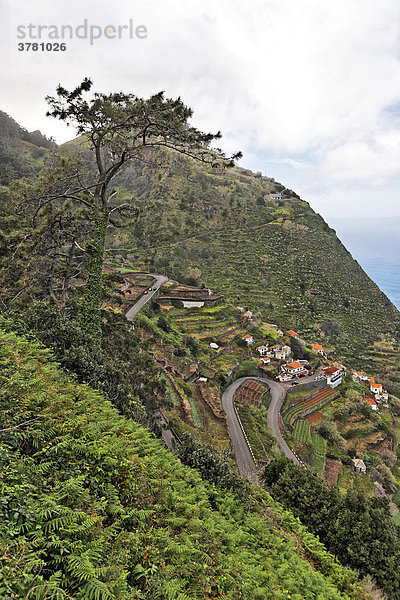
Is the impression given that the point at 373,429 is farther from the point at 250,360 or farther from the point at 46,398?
the point at 46,398

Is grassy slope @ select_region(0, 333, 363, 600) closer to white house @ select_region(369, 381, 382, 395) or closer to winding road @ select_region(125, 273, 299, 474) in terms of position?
winding road @ select_region(125, 273, 299, 474)

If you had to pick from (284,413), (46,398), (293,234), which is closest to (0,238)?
(46,398)

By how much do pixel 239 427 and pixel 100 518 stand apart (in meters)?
22.3

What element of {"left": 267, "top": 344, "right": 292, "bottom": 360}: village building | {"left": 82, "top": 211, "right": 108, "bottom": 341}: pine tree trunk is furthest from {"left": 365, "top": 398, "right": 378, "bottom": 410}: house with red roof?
{"left": 82, "top": 211, "right": 108, "bottom": 341}: pine tree trunk

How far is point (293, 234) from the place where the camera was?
78.0 metres

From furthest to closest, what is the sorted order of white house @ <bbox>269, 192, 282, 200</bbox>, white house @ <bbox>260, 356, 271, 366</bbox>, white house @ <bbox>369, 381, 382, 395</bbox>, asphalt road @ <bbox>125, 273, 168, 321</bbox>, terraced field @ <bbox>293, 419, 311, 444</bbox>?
white house @ <bbox>269, 192, 282, 200</bbox> → white house @ <bbox>369, 381, 382, 395</bbox> → white house @ <bbox>260, 356, 271, 366</bbox> → terraced field @ <bbox>293, 419, 311, 444</bbox> → asphalt road @ <bbox>125, 273, 168, 321</bbox>

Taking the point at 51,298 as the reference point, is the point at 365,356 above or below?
below

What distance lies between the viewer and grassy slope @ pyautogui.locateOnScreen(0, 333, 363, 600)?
262 centimetres

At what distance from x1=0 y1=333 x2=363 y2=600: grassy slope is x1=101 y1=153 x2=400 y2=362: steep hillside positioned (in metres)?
41.9

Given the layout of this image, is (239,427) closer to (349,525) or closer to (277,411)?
(277,411)

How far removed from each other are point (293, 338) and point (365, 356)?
16.5 m

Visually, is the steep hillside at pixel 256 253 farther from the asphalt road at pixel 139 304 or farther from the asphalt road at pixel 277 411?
the asphalt road at pixel 277 411

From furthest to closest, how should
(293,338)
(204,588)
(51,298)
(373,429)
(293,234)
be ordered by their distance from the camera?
(293,234) → (293,338) → (373,429) → (51,298) → (204,588)

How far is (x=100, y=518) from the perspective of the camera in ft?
10.3
